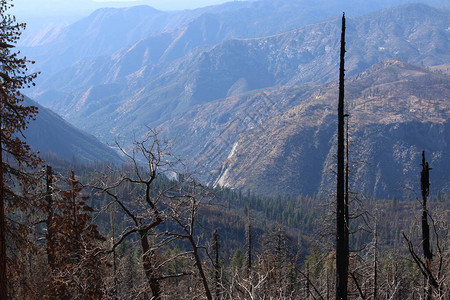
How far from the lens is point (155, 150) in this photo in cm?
1216

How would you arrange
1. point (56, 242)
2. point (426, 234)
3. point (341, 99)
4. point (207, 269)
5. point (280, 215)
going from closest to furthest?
1. point (207, 269)
2. point (341, 99)
3. point (426, 234)
4. point (56, 242)
5. point (280, 215)

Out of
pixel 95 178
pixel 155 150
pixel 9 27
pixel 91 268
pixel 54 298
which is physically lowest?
pixel 54 298

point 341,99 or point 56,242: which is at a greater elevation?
point 341,99

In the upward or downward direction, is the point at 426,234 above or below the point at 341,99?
below

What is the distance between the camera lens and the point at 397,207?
193000 millimetres

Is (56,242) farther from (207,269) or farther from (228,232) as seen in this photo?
(228,232)

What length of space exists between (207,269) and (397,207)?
7852 inches

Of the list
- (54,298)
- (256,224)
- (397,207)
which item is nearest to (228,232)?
(256,224)

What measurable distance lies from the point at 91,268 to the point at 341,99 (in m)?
8.24

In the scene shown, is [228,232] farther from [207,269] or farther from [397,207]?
[207,269]

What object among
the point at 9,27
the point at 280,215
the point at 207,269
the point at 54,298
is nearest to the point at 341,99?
the point at 207,269

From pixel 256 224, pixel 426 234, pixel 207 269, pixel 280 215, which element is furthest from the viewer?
pixel 280 215

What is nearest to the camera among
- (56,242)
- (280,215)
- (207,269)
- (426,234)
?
(207,269)

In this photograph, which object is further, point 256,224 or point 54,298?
point 256,224
